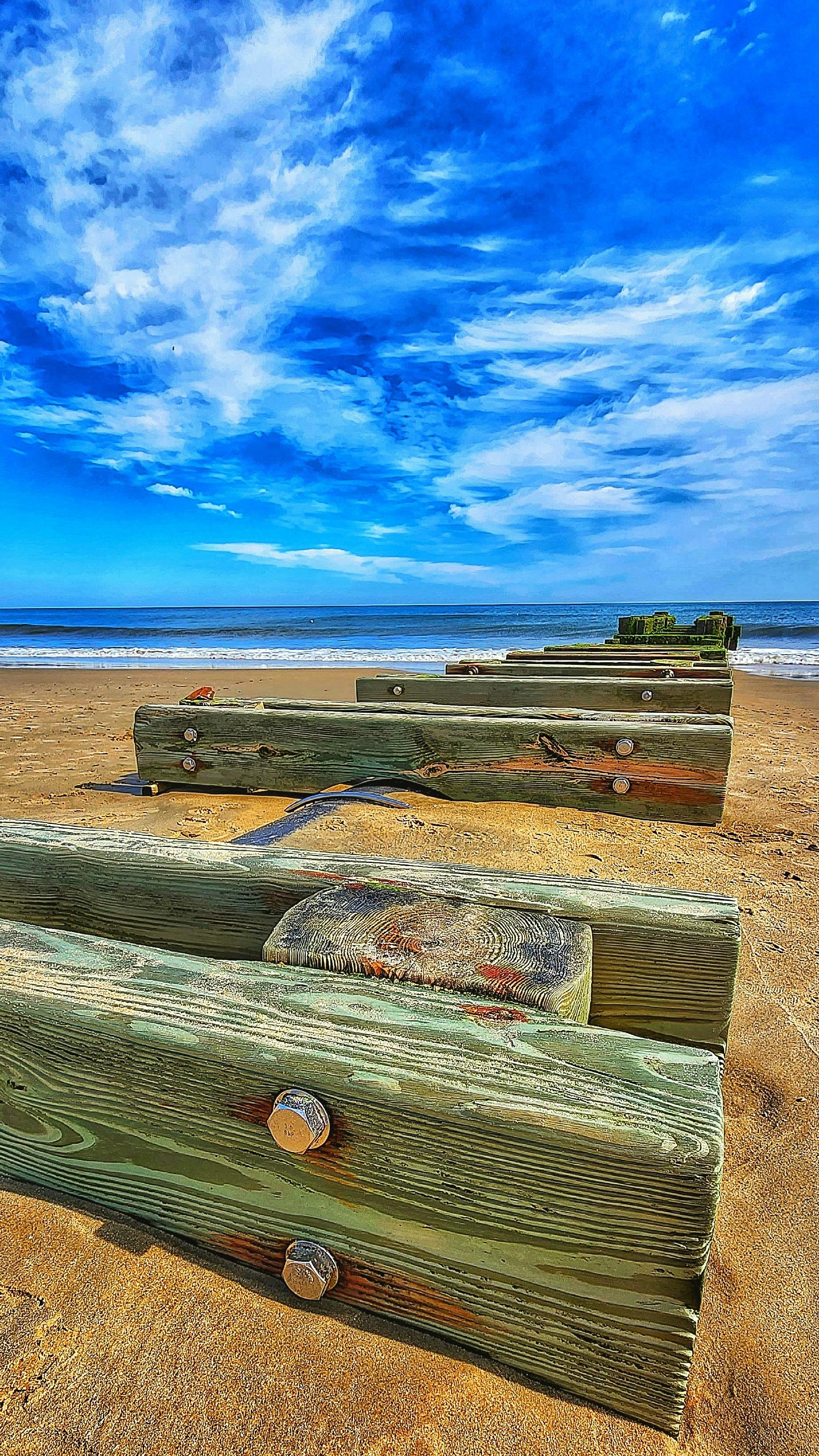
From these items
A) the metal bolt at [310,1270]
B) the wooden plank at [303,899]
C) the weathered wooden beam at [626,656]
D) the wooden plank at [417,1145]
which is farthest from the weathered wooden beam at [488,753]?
the weathered wooden beam at [626,656]

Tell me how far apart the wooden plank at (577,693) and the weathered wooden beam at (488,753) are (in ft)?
2.85

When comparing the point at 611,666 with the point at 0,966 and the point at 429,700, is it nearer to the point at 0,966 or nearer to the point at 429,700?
the point at 429,700

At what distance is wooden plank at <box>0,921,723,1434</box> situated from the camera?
2.88 ft

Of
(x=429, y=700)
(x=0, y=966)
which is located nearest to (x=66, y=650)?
(x=429, y=700)

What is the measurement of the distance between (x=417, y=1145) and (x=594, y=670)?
5.09 metres

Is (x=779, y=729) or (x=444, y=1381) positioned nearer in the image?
(x=444, y=1381)

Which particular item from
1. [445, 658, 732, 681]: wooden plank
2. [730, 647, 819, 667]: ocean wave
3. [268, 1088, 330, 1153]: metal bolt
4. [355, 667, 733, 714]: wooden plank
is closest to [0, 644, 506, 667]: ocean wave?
[730, 647, 819, 667]: ocean wave

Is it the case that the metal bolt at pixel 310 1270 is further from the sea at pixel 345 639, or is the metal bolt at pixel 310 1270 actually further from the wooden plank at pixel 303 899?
the sea at pixel 345 639

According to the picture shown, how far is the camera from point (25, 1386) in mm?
1035

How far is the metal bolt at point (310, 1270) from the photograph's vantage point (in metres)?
1.05

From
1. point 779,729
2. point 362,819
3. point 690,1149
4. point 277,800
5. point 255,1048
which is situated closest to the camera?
point 690,1149

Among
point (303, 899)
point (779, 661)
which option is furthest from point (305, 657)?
point (303, 899)

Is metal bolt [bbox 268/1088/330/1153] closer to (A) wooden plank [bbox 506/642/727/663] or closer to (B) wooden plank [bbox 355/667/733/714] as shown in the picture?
(B) wooden plank [bbox 355/667/733/714]

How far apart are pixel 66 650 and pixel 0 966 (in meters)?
26.7
